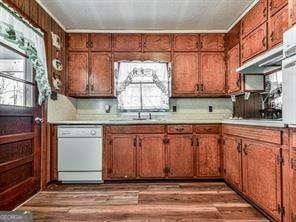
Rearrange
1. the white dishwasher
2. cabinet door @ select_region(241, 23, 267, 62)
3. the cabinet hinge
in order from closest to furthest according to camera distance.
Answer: the cabinet hinge → cabinet door @ select_region(241, 23, 267, 62) → the white dishwasher

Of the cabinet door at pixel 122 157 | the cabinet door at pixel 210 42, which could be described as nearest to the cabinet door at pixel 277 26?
the cabinet door at pixel 210 42

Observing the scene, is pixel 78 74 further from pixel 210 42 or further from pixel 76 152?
pixel 210 42

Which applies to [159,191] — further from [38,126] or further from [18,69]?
[18,69]

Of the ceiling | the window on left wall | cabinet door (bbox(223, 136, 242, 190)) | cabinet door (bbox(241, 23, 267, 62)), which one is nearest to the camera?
the window on left wall

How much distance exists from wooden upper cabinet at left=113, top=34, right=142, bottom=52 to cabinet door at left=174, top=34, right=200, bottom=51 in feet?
1.95

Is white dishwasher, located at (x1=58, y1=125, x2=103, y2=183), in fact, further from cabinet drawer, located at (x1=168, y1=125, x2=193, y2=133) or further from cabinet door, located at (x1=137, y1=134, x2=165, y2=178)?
cabinet drawer, located at (x1=168, y1=125, x2=193, y2=133)

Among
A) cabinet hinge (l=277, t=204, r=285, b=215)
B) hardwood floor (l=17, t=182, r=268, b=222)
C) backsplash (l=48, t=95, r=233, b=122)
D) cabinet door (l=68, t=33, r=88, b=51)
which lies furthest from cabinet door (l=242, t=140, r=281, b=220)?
cabinet door (l=68, t=33, r=88, b=51)

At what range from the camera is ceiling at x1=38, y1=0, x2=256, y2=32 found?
397cm

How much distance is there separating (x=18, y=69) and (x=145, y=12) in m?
1.79

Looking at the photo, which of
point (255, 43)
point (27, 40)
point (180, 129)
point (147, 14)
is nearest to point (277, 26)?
point (255, 43)

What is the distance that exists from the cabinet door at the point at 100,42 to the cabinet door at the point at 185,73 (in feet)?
3.60

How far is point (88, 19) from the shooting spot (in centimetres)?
459

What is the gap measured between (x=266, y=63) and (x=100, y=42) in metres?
2.66

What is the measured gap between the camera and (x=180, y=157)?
4664 mm
